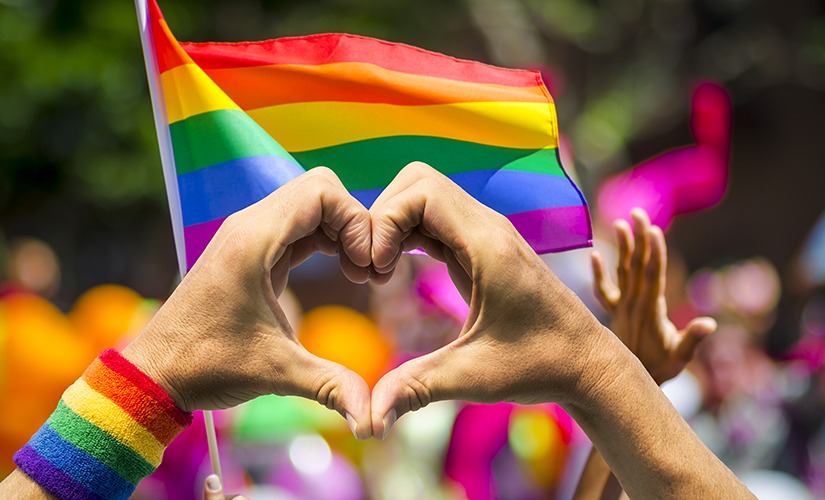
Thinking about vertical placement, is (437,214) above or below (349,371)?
above

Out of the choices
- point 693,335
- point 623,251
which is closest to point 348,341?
point 623,251

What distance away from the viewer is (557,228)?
7.73 ft

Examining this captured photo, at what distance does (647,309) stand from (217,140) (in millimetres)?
1099

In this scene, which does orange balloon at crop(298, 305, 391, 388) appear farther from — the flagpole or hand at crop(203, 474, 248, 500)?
hand at crop(203, 474, 248, 500)

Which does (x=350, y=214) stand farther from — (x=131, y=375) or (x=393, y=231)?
(x=131, y=375)

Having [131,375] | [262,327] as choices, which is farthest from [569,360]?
[131,375]

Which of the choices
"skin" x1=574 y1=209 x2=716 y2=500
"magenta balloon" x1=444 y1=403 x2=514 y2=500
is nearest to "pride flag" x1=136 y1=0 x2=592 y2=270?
"skin" x1=574 y1=209 x2=716 y2=500

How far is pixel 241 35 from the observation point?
8328 millimetres

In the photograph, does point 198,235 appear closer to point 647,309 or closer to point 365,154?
point 365,154

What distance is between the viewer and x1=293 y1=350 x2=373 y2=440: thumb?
126cm

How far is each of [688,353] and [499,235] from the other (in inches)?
42.6

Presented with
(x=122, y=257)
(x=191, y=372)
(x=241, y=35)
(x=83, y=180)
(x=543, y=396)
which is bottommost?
(x=122, y=257)

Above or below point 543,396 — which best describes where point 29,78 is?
below

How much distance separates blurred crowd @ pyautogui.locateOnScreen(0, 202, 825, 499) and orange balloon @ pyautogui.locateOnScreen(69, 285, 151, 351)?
0.01 meters
